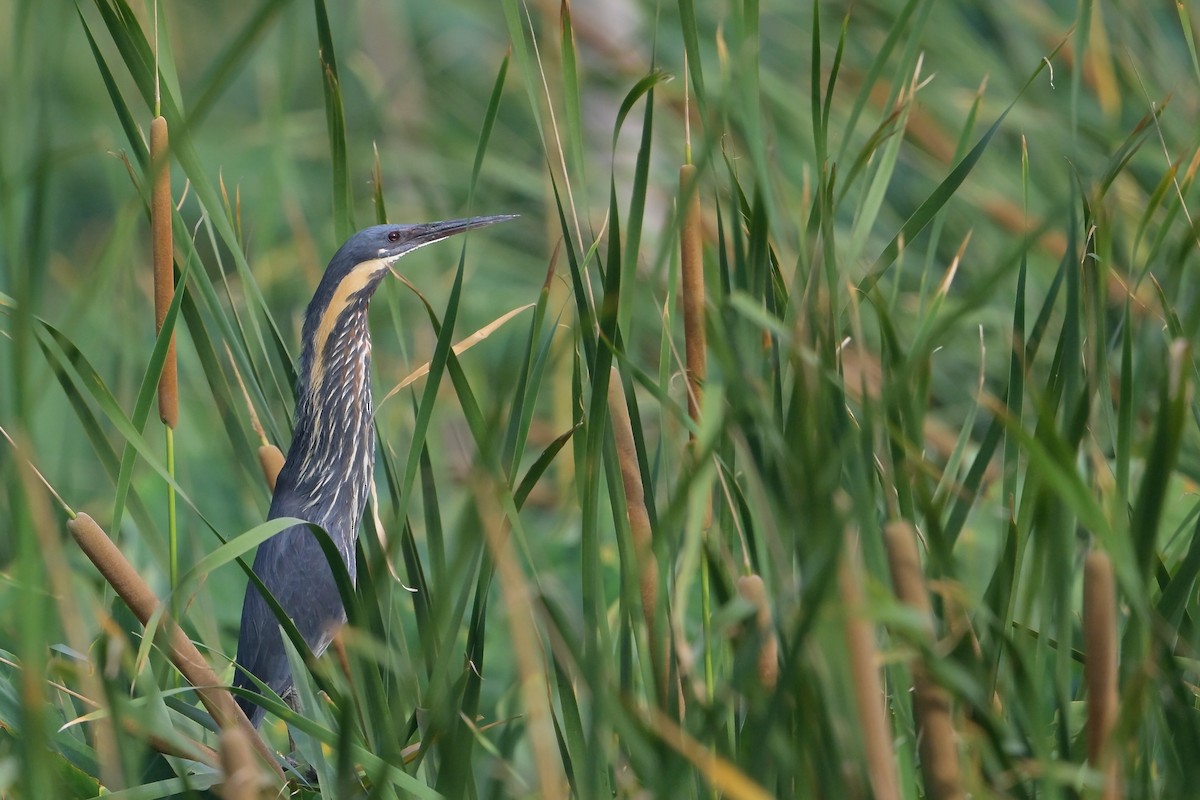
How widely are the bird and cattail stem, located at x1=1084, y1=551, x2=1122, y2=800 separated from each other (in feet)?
2.65

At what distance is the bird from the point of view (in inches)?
56.0

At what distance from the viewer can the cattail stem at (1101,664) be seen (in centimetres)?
66

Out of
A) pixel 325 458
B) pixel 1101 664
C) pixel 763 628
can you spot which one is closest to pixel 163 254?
pixel 325 458

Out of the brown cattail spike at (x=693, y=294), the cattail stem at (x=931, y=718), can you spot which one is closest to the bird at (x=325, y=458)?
the brown cattail spike at (x=693, y=294)

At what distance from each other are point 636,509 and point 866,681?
14.9 inches

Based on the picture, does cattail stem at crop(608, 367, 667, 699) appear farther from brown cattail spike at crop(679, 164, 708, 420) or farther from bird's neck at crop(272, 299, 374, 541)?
bird's neck at crop(272, 299, 374, 541)

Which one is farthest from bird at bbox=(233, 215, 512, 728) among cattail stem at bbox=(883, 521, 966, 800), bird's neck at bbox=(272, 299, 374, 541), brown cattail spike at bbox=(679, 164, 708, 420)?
cattail stem at bbox=(883, 521, 966, 800)

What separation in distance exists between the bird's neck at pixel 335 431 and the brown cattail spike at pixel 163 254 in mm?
245

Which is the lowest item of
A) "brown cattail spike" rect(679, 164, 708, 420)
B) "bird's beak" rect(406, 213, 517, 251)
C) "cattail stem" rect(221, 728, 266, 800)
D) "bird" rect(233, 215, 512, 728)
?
"bird" rect(233, 215, 512, 728)

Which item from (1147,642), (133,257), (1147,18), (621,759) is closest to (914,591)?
(1147,642)

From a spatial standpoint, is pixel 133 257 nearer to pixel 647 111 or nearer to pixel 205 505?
pixel 647 111

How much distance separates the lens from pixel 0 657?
3.50ft

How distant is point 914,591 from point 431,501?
1.65ft

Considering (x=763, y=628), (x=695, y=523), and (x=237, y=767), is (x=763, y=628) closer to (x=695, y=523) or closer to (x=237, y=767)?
(x=695, y=523)
